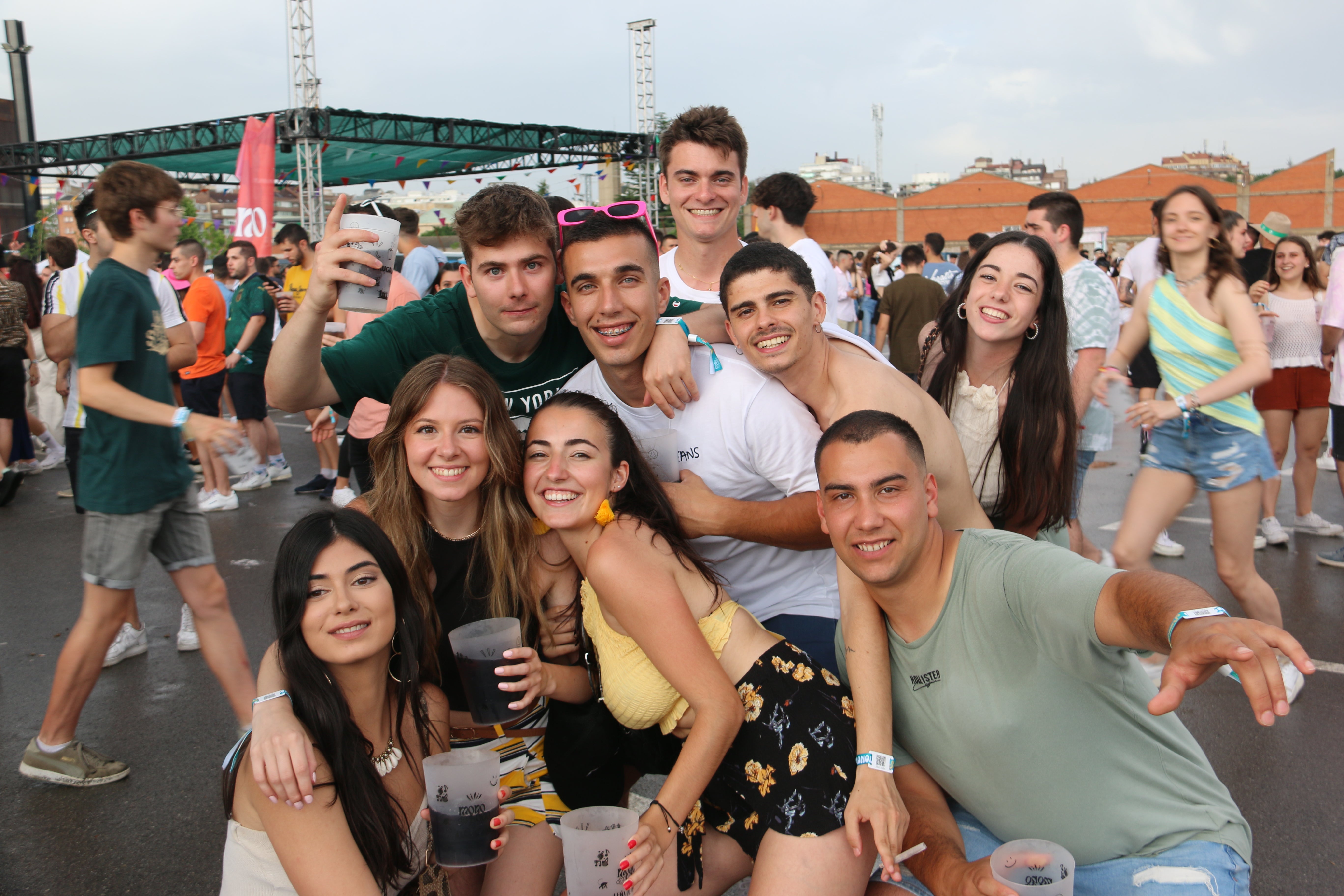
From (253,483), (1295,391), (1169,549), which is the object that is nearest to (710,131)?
(1169,549)

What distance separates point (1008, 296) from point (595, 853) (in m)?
2.18

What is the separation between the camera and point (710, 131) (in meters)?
3.97

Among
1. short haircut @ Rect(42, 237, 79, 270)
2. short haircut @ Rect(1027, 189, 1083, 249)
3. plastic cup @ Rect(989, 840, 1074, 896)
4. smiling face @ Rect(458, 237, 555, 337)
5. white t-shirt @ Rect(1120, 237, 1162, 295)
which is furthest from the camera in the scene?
short haircut @ Rect(42, 237, 79, 270)

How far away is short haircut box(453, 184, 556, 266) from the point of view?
2645mm

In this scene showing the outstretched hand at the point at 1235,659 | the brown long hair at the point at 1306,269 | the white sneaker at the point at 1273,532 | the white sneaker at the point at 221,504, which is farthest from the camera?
the white sneaker at the point at 221,504

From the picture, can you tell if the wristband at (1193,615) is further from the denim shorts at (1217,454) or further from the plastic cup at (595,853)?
the denim shorts at (1217,454)

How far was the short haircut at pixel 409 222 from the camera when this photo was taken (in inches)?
318

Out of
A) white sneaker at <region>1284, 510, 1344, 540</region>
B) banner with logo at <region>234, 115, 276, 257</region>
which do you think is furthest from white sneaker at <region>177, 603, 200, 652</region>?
banner with logo at <region>234, 115, 276, 257</region>

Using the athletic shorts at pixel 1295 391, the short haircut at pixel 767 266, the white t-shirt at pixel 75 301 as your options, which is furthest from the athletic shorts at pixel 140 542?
the athletic shorts at pixel 1295 391

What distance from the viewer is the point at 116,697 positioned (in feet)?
14.2

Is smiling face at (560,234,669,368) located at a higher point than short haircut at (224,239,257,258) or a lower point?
lower

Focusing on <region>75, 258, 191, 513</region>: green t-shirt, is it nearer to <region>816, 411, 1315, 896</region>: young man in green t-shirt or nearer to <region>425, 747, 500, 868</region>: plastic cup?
<region>425, 747, 500, 868</region>: plastic cup

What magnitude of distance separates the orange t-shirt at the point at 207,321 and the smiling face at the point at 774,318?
20.6 ft

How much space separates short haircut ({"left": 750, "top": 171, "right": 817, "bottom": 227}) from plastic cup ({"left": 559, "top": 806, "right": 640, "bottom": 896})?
503 cm
